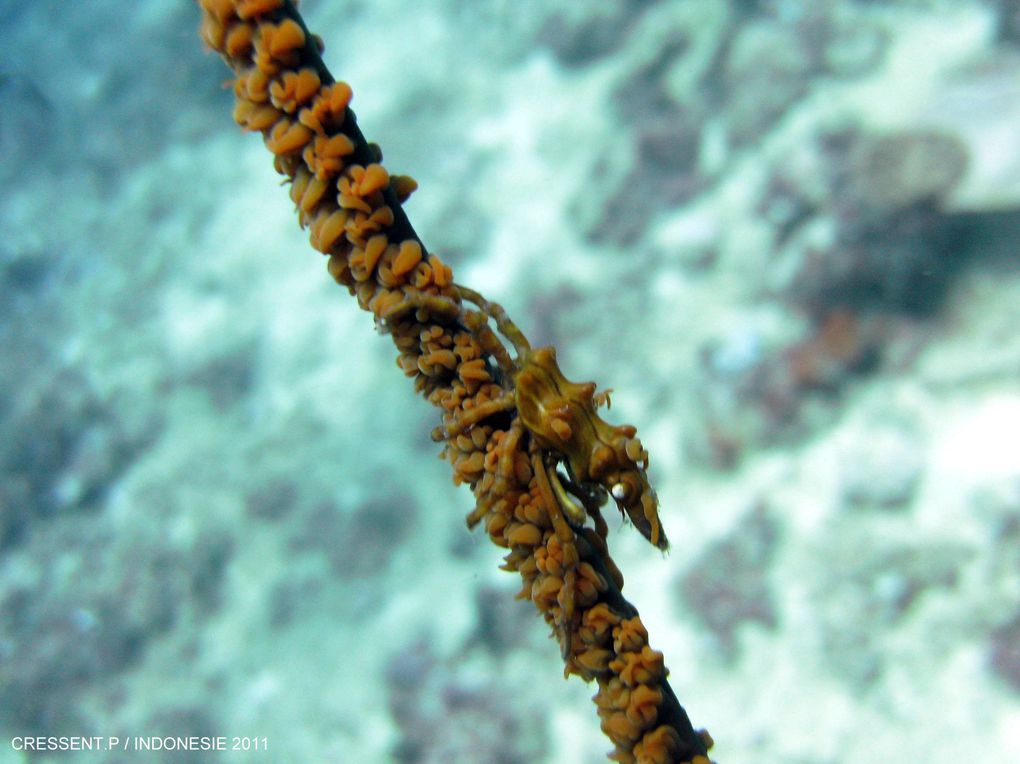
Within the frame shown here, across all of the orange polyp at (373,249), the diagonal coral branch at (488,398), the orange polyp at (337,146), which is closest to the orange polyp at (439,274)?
the diagonal coral branch at (488,398)

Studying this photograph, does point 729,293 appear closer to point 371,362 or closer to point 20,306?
point 371,362

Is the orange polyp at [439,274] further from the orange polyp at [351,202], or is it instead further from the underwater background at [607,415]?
the underwater background at [607,415]

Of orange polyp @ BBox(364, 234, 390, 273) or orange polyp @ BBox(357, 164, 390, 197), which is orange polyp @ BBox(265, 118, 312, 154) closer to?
orange polyp @ BBox(357, 164, 390, 197)

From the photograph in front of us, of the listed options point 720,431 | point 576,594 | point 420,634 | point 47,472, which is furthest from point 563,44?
point 576,594

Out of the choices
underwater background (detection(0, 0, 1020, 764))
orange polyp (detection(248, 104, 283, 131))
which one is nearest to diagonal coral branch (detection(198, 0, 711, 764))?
orange polyp (detection(248, 104, 283, 131))

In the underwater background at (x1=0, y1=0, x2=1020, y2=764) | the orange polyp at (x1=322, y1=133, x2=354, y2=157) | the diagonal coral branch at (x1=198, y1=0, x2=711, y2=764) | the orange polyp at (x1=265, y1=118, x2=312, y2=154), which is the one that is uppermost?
the underwater background at (x1=0, y1=0, x2=1020, y2=764)
